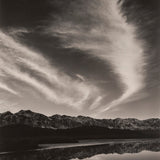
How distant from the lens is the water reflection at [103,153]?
8.04 ft

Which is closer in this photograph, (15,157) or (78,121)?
(15,157)

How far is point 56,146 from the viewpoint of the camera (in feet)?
8.75

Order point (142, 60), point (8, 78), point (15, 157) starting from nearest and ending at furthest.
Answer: point (15, 157)
point (8, 78)
point (142, 60)

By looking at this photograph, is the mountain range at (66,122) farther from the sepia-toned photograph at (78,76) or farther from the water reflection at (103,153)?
the water reflection at (103,153)

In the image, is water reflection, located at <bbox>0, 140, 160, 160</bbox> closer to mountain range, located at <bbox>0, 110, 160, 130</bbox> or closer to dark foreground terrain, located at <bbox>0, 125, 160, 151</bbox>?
dark foreground terrain, located at <bbox>0, 125, 160, 151</bbox>

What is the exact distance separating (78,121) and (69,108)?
0.15 m

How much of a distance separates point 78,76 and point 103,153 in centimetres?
73

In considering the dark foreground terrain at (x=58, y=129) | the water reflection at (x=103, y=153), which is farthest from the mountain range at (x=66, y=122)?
the water reflection at (x=103, y=153)

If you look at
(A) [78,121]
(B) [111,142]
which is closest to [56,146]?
(A) [78,121]

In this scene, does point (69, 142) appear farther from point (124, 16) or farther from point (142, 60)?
point (124, 16)

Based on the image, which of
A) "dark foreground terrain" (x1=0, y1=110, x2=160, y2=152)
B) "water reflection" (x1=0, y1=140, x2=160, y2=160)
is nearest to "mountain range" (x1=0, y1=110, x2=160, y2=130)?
"dark foreground terrain" (x1=0, y1=110, x2=160, y2=152)

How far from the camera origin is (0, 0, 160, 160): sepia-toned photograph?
2.58m

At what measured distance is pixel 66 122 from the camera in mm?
2641

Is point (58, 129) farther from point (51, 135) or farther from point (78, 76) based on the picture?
point (78, 76)
